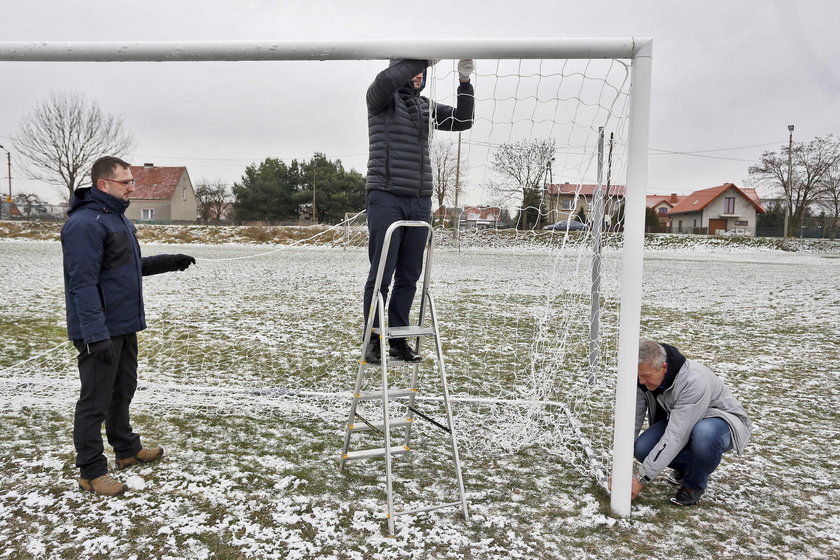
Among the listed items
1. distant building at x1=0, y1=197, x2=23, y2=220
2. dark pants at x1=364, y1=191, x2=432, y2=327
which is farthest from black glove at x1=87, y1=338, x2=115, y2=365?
distant building at x1=0, y1=197, x2=23, y2=220

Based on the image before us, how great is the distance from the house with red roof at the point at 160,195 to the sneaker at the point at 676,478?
168ft

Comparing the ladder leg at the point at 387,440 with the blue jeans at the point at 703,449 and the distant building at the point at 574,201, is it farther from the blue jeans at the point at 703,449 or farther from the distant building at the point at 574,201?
the distant building at the point at 574,201

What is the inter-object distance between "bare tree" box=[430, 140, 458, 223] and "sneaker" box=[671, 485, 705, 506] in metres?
2.56

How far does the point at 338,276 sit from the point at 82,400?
10523mm

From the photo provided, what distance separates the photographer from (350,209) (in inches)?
1237

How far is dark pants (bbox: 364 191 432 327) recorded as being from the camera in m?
3.33

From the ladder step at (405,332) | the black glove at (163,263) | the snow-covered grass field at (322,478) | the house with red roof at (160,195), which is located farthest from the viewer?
the house with red roof at (160,195)

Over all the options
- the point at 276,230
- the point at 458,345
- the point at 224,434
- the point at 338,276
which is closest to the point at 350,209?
the point at 276,230

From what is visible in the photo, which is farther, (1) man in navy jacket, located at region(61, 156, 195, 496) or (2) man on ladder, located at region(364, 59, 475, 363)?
(2) man on ladder, located at region(364, 59, 475, 363)

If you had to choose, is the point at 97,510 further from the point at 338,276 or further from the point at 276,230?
the point at 276,230

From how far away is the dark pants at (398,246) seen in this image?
333 cm

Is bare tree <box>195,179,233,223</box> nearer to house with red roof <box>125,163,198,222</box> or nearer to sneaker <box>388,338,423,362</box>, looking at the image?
house with red roof <box>125,163,198,222</box>

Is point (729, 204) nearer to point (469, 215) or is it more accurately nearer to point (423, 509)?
point (469, 215)

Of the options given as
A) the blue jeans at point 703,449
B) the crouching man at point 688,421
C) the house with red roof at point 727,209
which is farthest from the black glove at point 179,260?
the house with red roof at point 727,209
